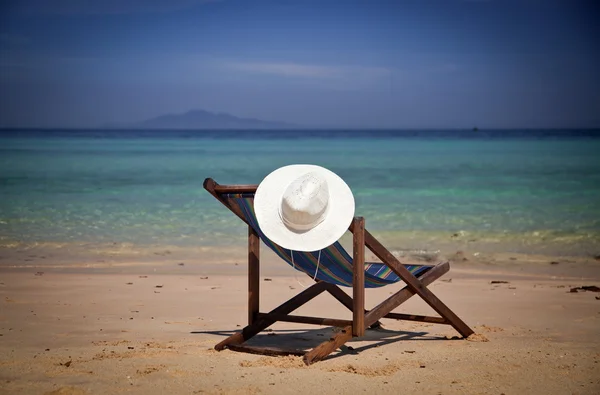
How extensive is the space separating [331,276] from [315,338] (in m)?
0.75

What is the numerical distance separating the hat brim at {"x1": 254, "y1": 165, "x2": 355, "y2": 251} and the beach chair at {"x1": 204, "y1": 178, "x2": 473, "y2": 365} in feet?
0.24

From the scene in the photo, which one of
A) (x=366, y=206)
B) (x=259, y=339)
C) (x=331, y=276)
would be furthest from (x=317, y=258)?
(x=366, y=206)

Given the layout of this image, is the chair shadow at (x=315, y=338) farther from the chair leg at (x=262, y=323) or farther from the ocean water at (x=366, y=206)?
the ocean water at (x=366, y=206)

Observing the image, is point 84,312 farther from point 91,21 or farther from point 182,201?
point 91,21

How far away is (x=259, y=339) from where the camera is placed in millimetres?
5141

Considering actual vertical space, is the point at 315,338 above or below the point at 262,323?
below

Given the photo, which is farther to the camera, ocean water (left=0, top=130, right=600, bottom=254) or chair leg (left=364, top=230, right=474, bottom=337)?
ocean water (left=0, top=130, right=600, bottom=254)

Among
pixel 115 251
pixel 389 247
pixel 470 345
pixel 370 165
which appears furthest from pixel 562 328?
pixel 370 165

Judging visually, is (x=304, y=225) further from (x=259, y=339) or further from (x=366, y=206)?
(x=366, y=206)

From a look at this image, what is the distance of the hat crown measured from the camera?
4332mm

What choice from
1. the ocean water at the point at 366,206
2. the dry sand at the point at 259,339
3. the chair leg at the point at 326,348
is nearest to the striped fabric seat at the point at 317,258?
the chair leg at the point at 326,348

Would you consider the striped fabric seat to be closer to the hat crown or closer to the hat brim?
the hat brim

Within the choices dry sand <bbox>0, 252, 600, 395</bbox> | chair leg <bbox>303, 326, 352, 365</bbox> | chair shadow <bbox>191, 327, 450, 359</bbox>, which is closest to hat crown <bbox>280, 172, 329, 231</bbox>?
chair leg <bbox>303, 326, 352, 365</bbox>

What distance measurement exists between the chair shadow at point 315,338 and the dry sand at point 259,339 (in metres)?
0.01
